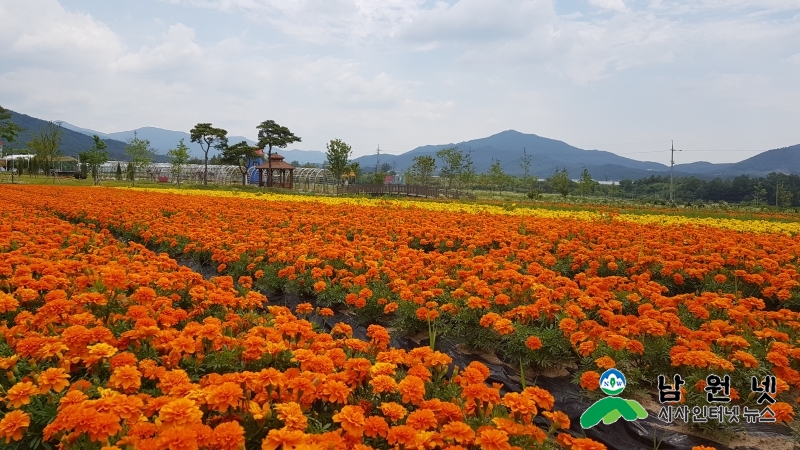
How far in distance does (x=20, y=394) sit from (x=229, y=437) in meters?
1.13

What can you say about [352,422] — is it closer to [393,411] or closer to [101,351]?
[393,411]

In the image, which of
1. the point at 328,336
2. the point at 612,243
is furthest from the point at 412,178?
the point at 328,336

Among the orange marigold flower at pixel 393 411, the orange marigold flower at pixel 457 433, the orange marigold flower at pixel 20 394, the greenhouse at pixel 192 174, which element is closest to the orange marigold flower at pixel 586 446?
the orange marigold flower at pixel 457 433

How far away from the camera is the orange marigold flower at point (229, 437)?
1.83 m

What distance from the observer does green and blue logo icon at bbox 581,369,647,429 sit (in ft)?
9.76

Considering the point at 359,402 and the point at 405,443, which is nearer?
the point at 405,443

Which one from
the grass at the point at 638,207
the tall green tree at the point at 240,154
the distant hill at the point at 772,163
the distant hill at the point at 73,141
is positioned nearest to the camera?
the grass at the point at 638,207

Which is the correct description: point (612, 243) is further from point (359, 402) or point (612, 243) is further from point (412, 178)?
point (412, 178)

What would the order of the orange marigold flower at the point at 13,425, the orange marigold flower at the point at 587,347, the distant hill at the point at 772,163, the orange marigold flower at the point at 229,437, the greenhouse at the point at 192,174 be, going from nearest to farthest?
1. the orange marigold flower at the point at 229,437
2. the orange marigold flower at the point at 13,425
3. the orange marigold flower at the point at 587,347
4. the greenhouse at the point at 192,174
5. the distant hill at the point at 772,163

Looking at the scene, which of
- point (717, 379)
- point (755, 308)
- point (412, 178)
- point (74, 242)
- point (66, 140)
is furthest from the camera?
point (66, 140)

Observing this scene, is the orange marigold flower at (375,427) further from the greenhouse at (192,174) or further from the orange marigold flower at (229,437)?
the greenhouse at (192,174)

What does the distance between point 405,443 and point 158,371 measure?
Answer: 1.43 meters

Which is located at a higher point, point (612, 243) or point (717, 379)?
point (612, 243)

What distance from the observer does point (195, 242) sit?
717cm
